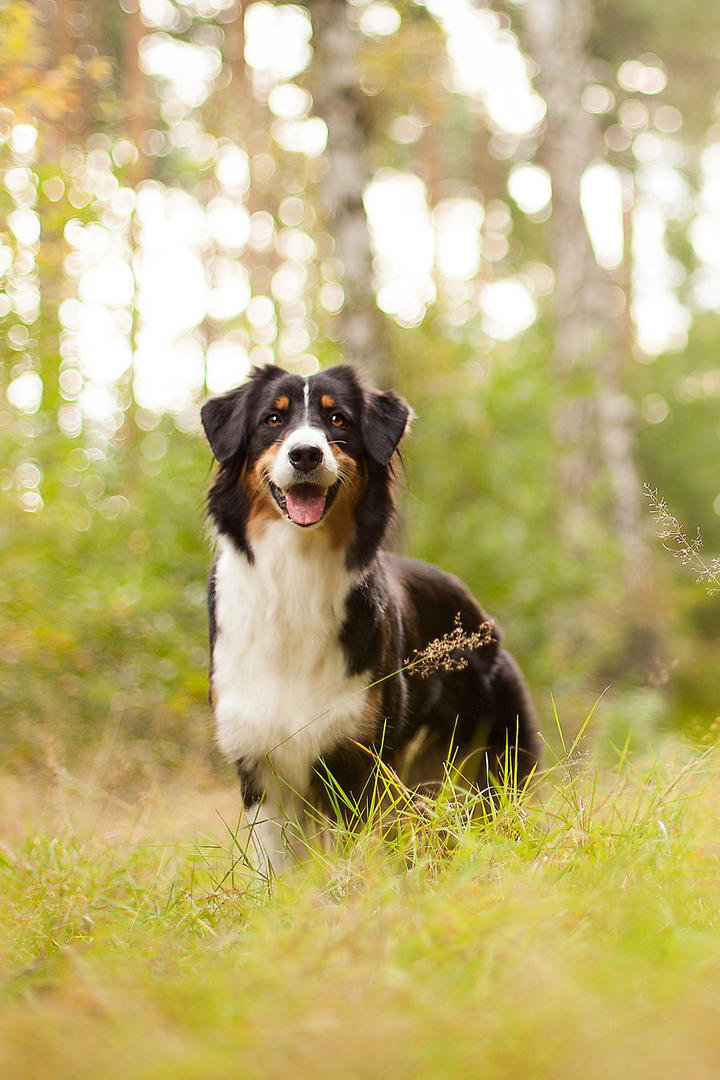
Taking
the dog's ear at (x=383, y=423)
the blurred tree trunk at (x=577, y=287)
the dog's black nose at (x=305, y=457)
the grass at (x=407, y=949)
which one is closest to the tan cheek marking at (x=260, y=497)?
the dog's black nose at (x=305, y=457)

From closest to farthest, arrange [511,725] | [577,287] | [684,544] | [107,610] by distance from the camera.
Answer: [684,544], [511,725], [107,610], [577,287]

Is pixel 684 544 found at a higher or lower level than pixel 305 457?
lower

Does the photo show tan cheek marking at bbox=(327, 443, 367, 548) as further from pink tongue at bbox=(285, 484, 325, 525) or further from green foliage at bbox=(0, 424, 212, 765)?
green foliage at bbox=(0, 424, 212, 765)

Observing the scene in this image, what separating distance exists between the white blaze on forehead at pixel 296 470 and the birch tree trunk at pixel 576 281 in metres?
6.90

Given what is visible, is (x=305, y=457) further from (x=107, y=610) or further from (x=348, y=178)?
(x=348, y=178)

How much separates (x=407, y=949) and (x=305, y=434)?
197cm

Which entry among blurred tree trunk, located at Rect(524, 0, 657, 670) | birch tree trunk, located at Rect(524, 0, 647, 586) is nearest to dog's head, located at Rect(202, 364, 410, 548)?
blurred tree trunk, located at Rect(524, 0, 657, 670)

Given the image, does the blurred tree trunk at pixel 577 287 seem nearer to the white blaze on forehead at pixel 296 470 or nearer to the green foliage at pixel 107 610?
the green foliage at pixel 107 610

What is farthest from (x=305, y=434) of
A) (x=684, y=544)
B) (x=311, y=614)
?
(x=684, y=544)

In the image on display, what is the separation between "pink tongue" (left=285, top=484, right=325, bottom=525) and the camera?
11.9 ft

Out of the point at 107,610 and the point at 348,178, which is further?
the point at 348,178

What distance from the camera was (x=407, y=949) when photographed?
207 centimetres

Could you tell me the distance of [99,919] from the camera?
9.84 ft

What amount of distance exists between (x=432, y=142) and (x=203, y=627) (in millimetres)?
14326
